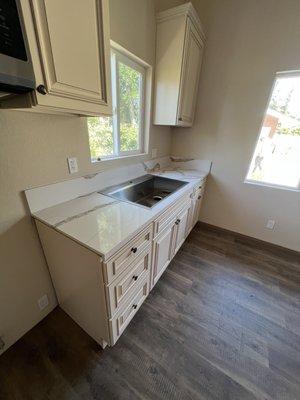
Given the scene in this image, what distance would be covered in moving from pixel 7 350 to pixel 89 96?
171 centimetres

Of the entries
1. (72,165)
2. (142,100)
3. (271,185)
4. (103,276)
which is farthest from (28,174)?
(271,185)

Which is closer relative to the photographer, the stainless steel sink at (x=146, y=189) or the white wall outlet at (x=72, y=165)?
the white wall outlet at (x=72, y=165)

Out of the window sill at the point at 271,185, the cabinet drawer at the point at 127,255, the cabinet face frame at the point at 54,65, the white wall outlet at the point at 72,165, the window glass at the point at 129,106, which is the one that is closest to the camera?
the cabinet face frame at the point at 54,65

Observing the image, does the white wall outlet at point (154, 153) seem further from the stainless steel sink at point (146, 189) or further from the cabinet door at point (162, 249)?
the cabinet door at point (162, 249)

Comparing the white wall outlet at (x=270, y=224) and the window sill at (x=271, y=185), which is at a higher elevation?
the window sill at (x=271, y=185)

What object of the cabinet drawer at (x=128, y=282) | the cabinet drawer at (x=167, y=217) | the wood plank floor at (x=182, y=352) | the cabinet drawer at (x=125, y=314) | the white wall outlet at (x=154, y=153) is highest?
the white wall outlet at (x=154, y=153)

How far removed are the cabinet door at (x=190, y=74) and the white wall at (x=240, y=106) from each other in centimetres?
15

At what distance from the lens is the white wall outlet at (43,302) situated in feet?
4.25

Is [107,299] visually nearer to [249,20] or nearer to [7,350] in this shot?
[7,350]

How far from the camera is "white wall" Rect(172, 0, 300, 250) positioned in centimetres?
167

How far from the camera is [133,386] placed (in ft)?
3.34

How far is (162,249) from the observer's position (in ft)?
4.84

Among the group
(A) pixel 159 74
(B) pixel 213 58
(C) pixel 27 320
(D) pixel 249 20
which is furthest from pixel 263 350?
→ (D) pixel 249 20

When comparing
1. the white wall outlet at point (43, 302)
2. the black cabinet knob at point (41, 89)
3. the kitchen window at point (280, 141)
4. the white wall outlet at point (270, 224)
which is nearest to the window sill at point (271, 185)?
the kitchen window at point (280, 141)
